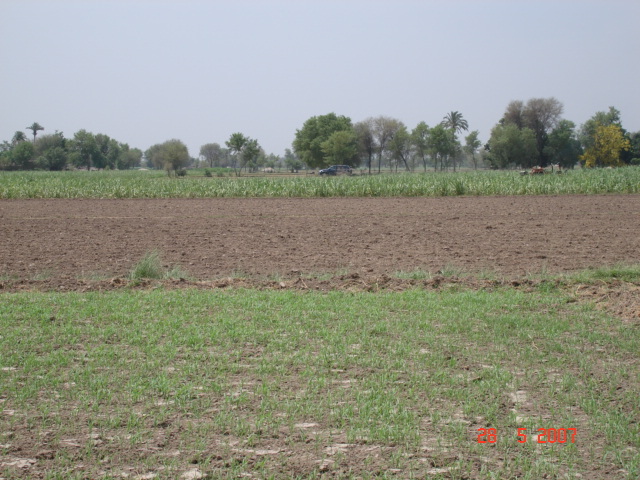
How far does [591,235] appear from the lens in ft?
59.9

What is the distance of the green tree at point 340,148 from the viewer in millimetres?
103062

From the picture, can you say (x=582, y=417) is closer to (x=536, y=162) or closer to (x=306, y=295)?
(x=306, y=295)

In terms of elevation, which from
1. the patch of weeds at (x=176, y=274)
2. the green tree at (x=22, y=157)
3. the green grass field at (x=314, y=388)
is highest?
the green tree at (x=22, y=157)

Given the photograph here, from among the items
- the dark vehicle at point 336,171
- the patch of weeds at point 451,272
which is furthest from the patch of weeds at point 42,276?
the dark vehicle at point 336,171

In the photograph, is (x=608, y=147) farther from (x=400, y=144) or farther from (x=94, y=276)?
(x=94, y=276)

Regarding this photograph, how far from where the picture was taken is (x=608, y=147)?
96812 mm

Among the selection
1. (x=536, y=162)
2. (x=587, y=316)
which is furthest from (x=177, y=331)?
(x=536, y=162)

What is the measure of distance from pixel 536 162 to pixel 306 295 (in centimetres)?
10732

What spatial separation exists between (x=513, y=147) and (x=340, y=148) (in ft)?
102

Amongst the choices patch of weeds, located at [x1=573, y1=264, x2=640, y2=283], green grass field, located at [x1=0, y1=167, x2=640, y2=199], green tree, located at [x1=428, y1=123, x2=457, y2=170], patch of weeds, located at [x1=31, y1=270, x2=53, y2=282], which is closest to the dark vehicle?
green tree, located at [x1=428, y1=123, x2=457, y2=170]

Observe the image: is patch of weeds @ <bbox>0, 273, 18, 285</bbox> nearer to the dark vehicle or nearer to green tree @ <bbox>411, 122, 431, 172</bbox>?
the dark vehicle
